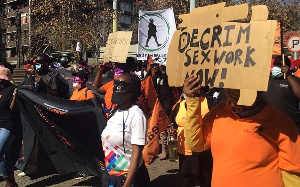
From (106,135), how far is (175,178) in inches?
137

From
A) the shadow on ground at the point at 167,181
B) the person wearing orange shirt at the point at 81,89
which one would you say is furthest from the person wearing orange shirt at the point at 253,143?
the person wearing orange shirt at the point at 81,89

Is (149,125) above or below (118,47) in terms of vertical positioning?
below

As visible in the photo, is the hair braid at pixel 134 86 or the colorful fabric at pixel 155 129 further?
the colorful fabric at pixel 155 129

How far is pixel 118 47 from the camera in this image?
601 centimetres

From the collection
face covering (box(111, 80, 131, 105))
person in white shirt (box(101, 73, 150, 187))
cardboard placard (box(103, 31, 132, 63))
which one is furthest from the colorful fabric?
face covering (box(111, 80, 131, 105))

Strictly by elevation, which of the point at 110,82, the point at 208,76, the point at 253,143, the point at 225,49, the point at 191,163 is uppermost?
the point at 225,49

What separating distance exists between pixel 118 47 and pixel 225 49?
3508 mm

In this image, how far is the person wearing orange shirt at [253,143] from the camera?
8.59ft

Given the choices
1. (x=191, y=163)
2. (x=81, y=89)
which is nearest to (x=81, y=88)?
(x=81, y=89)

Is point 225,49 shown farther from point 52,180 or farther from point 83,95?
point 52,180

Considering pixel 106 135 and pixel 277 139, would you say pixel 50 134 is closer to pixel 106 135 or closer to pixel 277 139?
pixel 106 135

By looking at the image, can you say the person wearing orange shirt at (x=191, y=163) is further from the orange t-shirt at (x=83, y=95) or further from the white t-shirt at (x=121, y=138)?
the white t-shirt at (x=121, y=138)

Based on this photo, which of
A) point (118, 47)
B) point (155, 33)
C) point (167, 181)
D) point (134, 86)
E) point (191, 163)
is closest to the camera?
point (134, 86)

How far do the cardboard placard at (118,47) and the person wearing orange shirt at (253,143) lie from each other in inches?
125
